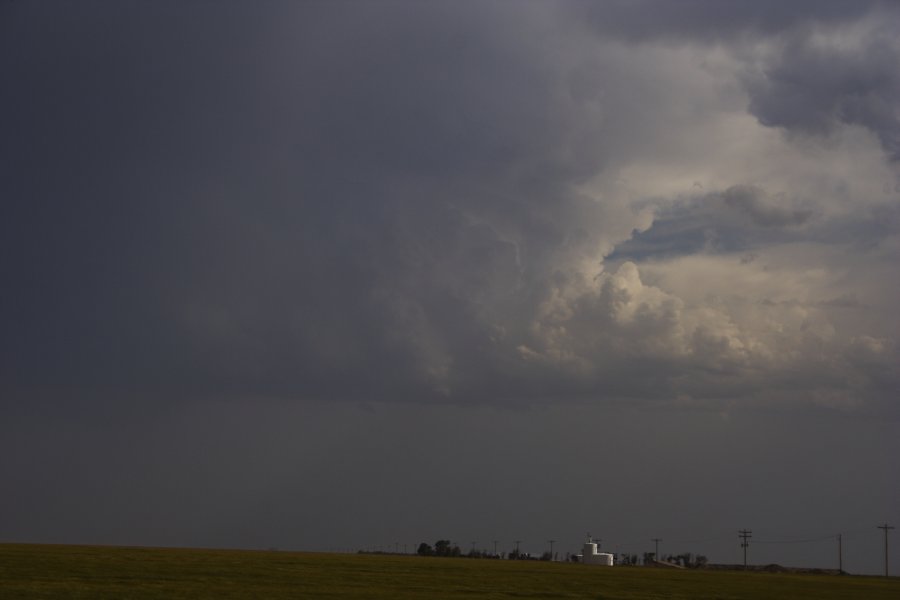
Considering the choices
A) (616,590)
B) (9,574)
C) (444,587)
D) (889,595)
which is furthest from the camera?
(889,595)

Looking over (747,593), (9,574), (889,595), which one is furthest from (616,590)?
(9,574)

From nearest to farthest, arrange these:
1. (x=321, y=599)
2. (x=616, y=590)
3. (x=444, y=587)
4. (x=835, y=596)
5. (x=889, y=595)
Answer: (x=321, y=599) → (x=444, y=587) → (x=616, y=590) → (x=835, y=596) → (x=889, y=595)

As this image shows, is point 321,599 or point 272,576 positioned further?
point 272,576

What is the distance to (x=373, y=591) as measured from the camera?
79.1 m

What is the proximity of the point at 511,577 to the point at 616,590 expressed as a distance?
18.9 meters

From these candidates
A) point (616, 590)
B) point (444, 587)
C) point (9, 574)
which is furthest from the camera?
point (616, 590)

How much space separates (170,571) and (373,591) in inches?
905

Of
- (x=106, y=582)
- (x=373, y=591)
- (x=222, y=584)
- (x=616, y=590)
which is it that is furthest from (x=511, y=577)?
(x=106, y=582)

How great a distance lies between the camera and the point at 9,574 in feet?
254

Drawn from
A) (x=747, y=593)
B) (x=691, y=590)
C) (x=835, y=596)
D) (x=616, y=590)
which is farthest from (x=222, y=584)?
(x=835, y=596)

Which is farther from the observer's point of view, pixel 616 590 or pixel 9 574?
pixel 616 590

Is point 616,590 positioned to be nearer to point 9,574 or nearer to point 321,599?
point 321,599

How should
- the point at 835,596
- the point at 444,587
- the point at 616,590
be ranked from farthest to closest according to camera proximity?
the point at 835,596
the point at 616,590
the point at 444,587

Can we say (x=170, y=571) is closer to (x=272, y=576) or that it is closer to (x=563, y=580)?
(x=272, y=576)
